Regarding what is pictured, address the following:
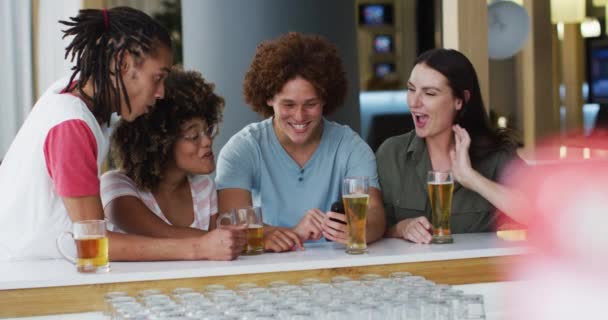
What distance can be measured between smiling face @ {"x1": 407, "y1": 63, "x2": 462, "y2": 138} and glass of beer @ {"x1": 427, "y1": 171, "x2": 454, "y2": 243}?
47 cm

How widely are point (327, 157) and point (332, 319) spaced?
72.7 inches

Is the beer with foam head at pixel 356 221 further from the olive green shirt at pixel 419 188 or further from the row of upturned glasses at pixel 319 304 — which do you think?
the row of upturned glasses at pixel 319 304

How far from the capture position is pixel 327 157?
3.29 m

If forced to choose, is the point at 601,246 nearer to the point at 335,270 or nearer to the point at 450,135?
the point at 335,270

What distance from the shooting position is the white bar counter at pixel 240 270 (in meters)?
2.22

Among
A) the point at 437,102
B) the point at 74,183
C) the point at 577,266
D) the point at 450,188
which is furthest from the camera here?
the point at 437,102

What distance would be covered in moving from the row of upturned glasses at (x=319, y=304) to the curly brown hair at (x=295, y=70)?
1.58m

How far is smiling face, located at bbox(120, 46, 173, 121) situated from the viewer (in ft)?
8.47

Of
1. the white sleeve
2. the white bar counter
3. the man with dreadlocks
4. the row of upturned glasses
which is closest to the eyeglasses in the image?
the white sleeve

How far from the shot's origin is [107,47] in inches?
102

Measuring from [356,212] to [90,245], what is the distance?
780mm

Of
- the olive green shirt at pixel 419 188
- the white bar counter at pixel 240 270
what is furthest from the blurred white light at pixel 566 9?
the white bar counter at pixel 240 270

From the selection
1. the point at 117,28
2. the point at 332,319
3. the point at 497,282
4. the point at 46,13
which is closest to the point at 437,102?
the point at 497,282

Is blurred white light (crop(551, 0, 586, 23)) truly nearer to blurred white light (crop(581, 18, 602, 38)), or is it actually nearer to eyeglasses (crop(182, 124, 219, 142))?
A: blurred white light (crop(581, 18, 602, 38))
